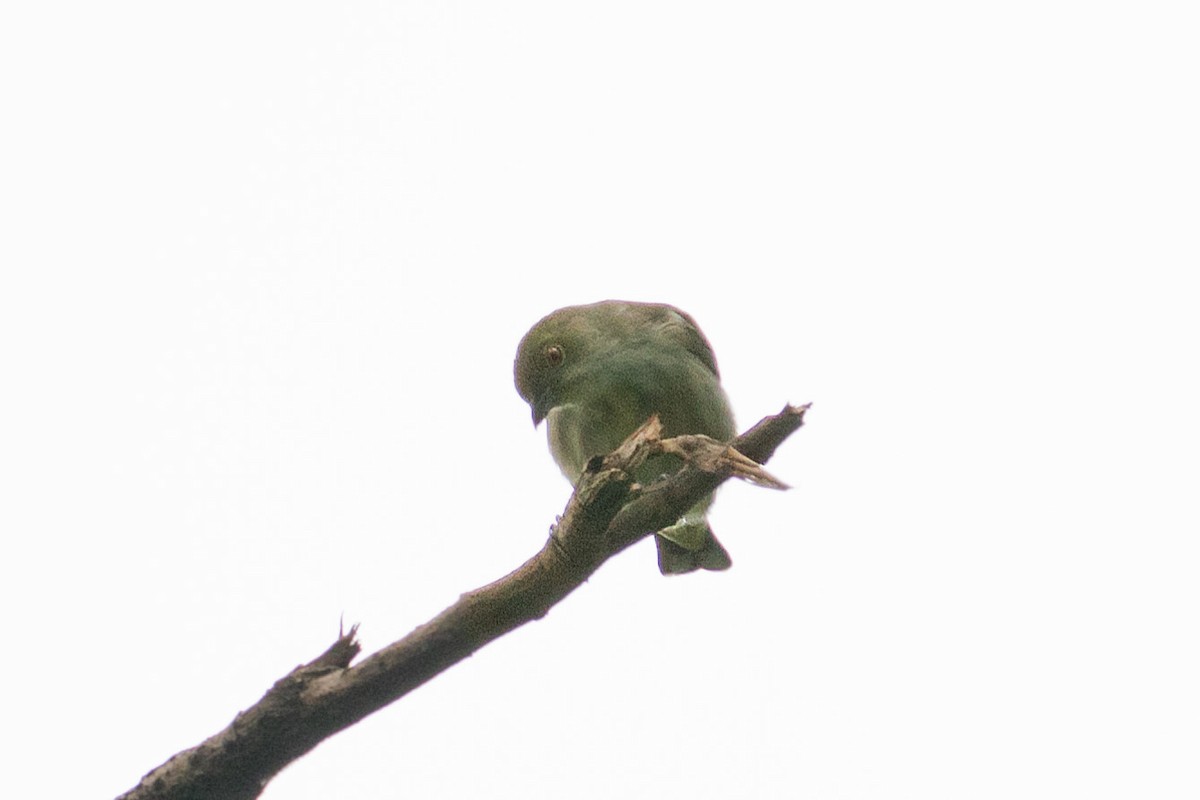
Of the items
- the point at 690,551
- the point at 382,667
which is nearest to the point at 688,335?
the point at 690,551

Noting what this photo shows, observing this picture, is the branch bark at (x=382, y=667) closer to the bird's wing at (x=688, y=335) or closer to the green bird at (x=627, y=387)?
the green bird at (x=627, y=387)

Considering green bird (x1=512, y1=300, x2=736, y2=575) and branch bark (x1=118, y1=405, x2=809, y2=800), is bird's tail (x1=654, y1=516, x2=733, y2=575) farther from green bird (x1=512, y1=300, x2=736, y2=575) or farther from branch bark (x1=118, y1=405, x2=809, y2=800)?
branch bark (x1=118, y1=405, x2=809, y2=800)

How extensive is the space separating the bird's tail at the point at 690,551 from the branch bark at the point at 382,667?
2614 millimetres

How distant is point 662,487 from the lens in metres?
4.18

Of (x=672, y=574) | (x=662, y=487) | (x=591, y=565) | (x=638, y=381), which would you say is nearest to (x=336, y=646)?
(x=591, y=565)

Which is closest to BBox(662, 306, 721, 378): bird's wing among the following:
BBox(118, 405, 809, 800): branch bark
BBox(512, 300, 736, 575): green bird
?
BBox(512, 300, 736, 575): green bird

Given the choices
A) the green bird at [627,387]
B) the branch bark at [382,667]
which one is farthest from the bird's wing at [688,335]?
the branch bark at [382,667]

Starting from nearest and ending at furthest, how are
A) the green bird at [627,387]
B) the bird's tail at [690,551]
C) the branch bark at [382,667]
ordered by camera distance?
the branch bark at [382,667] < the green bird at [627,387] < the bird's tail at [690,551]

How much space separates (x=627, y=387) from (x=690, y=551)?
1.08m

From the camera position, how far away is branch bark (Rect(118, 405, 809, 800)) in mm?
3438

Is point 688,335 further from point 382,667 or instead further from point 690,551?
point 382,667

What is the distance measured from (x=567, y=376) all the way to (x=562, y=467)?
0.48m

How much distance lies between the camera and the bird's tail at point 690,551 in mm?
6539

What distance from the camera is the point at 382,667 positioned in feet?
11.4
